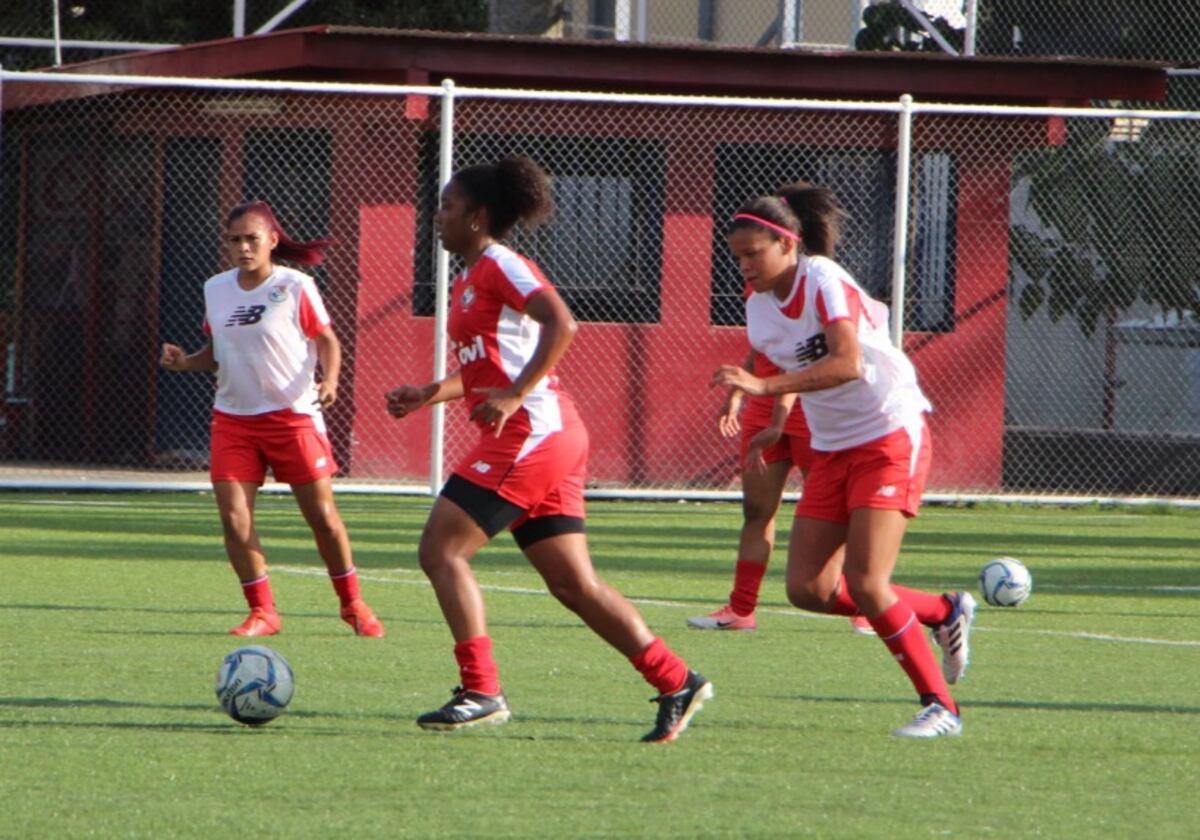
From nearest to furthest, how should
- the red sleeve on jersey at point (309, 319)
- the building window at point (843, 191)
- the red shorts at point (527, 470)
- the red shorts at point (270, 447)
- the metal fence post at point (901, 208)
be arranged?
the red shorts at point (527, 470) < the red shorts at point (270, 447) < the red sleeve on jersey at point (309, 319) < the metal fence post at point (901, 208) < the building window at point (843, 191)

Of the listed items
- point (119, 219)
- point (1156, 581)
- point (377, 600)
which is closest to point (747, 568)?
point (377, 600)

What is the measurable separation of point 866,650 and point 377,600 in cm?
276

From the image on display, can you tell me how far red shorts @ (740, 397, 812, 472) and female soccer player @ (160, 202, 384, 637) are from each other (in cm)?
187

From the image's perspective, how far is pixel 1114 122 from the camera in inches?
879

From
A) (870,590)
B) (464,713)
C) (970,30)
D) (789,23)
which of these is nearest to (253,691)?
(464,713)

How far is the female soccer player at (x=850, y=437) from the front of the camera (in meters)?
6.83

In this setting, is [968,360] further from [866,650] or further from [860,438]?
[860,438]

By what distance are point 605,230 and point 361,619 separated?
1001 centimetres

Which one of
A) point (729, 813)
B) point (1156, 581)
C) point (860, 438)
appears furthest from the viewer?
point (1156, 581)

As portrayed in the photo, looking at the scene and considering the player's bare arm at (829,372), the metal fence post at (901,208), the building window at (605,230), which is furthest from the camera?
the building window at (605,230)

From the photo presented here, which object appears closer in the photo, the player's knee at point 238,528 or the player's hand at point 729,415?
the player's hand at point 729,415

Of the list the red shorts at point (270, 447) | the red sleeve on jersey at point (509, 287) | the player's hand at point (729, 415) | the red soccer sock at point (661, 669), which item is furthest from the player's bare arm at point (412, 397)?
the red shorts at point (270, 447)

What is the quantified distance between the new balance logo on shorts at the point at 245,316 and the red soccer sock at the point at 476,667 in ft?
10.3

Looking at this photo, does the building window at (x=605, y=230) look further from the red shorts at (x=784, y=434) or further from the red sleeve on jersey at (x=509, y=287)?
the red sleeve on jersey at (x=509, y=287)
